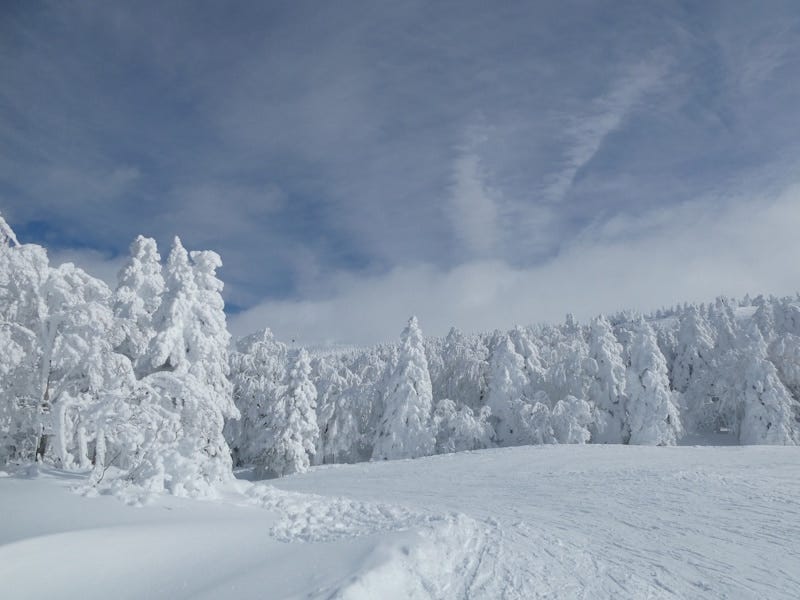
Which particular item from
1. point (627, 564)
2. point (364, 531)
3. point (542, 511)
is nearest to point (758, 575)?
point (627, 564)

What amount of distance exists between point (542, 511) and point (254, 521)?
8312mm

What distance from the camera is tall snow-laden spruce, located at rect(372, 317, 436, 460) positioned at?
37.6 m

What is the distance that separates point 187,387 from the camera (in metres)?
15.7

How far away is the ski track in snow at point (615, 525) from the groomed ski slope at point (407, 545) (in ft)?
0.15

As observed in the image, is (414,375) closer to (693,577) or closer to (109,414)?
(109,414)

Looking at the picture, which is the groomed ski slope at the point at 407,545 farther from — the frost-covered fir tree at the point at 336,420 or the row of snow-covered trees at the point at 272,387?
the frost-covered fir tree at the point at 336,420

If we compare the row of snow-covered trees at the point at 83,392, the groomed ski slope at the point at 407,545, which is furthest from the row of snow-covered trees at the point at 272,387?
the groomed ski slope at the point at 407,545

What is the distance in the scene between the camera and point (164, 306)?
19.7 metres

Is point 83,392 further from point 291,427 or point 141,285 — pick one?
point 291,427

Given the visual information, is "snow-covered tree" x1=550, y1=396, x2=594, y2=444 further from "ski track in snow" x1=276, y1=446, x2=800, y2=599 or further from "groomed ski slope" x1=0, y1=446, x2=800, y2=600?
"groomed ski slope" x1=0, y1=446, x2=800, y2=600

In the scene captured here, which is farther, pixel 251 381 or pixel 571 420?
pixel 251 381

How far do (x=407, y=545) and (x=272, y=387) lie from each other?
2943cm

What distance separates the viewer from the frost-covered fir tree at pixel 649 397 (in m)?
37.0

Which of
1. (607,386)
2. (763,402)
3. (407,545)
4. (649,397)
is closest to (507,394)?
(607,386)
